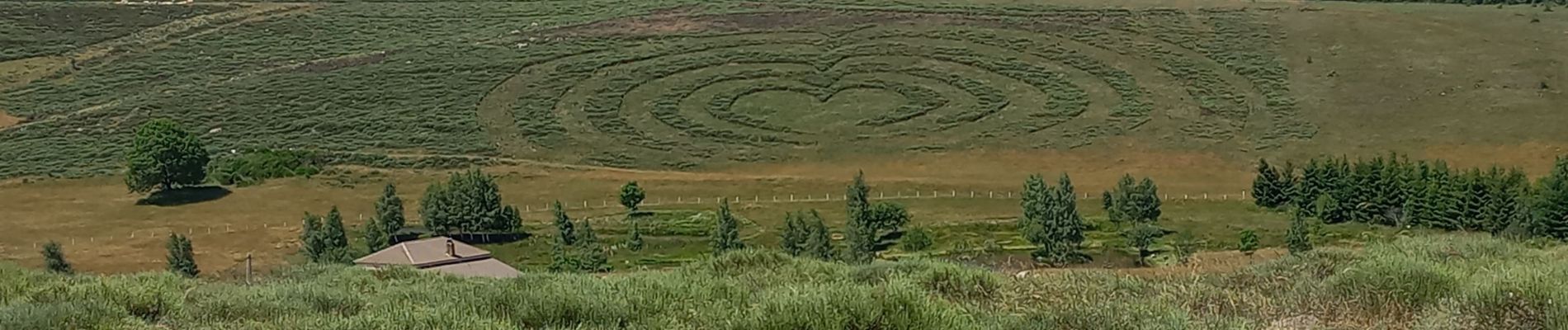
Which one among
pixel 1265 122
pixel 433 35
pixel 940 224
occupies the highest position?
pixel 433 35

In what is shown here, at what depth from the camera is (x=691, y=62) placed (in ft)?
226

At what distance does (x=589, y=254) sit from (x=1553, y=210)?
23.1m

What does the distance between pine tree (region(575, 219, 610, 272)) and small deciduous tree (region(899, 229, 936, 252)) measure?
24.0 feet

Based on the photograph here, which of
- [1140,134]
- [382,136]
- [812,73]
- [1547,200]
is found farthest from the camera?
[812,73]

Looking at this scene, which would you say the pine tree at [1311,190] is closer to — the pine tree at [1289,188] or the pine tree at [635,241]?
the pine tree at [1289,188]

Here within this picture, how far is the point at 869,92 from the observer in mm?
63844

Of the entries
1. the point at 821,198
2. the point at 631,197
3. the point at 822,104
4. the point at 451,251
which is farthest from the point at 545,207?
the point at 451,251

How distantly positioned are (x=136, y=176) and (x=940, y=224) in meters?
28.9

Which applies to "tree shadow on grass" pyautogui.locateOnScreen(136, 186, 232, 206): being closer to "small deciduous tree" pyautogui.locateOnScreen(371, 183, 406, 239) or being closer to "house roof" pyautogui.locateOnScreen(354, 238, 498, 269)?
"small deciduous tree" pyautogui.locateOnScreen(371, 183, 406, 239)

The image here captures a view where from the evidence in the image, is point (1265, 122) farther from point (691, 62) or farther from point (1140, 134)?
point (691, 62)

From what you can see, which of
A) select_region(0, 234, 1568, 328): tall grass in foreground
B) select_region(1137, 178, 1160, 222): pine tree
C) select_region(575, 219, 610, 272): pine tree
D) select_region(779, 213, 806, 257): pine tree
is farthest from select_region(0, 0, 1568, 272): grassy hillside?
select_region(0, 234, 1568, 328): tall grass in foreground

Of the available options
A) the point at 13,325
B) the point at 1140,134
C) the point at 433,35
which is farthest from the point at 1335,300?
the point at 433,35

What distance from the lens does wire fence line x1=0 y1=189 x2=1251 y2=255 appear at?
41.5 metres

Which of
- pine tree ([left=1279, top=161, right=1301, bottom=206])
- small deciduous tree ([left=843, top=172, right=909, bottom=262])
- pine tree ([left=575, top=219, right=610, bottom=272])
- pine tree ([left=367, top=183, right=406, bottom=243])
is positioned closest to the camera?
pine tree ([left=575, top=219, right=610, bottom=272])
